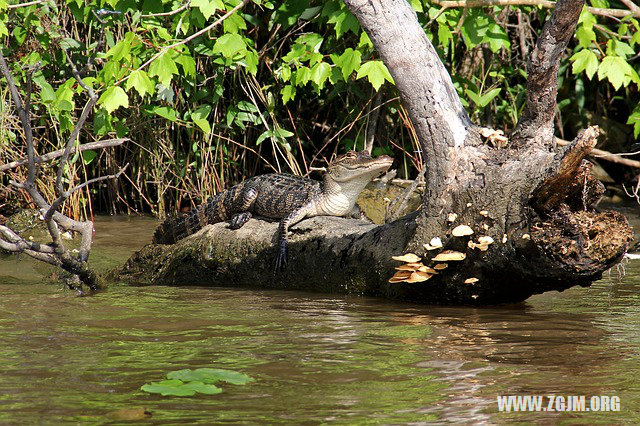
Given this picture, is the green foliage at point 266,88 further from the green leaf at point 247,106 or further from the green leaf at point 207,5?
the green leaf at point 207,5

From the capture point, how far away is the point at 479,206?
4.51 m

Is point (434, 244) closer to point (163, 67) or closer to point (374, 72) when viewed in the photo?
point (374, 72)

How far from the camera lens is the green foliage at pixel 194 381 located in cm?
323

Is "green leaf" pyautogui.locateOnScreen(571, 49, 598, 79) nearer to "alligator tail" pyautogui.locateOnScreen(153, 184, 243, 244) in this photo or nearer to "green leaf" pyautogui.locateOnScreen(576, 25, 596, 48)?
"green leaf" pyautogui.locateOnScreen(576, 25, 596, 48)

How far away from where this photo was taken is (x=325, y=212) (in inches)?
250

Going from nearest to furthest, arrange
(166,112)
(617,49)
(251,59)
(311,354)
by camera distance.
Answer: (311,354) < (617,49) < (251,59) < (166,112)

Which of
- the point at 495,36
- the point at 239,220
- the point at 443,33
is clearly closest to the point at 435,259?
the point at 239,220

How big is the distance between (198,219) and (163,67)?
4.46 ft

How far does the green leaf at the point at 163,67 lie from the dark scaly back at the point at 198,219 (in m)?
1.21

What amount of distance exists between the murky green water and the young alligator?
1.08 metres

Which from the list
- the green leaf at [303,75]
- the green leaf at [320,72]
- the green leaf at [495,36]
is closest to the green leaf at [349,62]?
the green leaf at [320,72]

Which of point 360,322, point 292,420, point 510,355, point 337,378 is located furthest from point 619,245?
point 292,420

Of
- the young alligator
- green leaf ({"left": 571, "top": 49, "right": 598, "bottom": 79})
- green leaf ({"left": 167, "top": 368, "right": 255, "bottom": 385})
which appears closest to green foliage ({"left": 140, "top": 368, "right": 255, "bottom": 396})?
green leaf ({"left": 167, "top": 368, "right": 255, "bottom": 385})

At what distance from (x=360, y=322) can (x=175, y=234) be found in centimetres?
256
